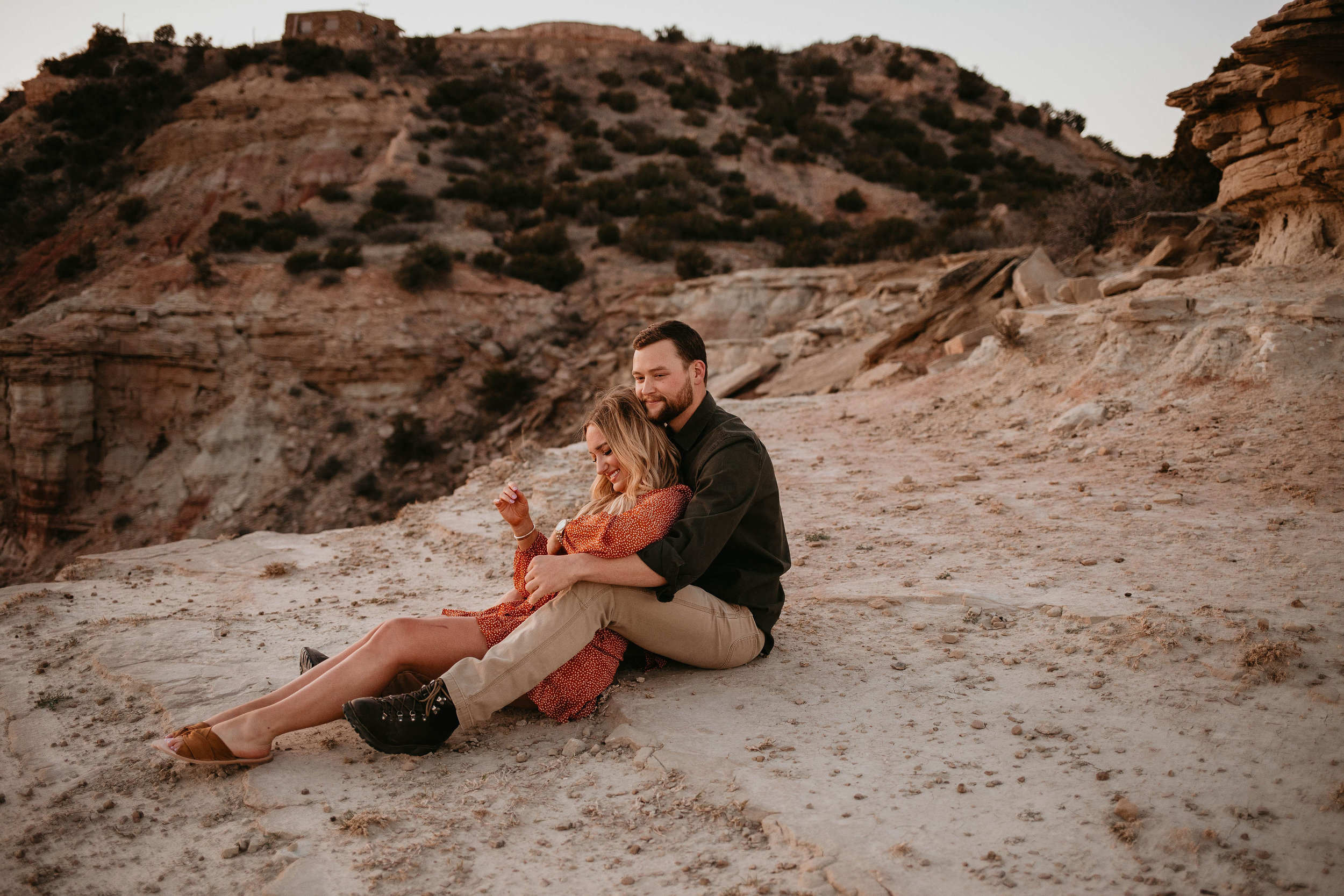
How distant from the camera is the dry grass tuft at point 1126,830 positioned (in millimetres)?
1988

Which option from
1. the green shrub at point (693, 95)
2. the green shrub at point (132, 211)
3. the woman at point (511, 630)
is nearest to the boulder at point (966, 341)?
the woman at point (511, 630)

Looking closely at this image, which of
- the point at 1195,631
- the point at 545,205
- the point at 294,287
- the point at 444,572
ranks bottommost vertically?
the point at 444,572

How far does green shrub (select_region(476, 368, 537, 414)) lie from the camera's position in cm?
1551

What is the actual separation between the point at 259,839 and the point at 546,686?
0.97 meters

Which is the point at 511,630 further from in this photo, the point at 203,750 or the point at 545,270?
the point at 545,270

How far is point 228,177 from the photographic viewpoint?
71.5 feet

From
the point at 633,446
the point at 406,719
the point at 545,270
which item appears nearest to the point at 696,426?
Answer: the point at 633,446

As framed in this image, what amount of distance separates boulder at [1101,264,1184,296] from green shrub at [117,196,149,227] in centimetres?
2267

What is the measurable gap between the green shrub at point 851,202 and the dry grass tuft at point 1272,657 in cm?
2421

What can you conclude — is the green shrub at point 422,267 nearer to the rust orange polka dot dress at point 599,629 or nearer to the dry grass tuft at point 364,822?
the rust orange polka dot dress at point 599,629

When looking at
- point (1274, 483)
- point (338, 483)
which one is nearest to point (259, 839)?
point (1274, 483)

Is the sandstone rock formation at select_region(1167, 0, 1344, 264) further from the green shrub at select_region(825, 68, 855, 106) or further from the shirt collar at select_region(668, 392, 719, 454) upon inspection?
the green shrub at select_region(825, 68, 855, 106)

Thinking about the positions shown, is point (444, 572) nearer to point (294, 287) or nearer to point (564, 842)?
point (564, 842)

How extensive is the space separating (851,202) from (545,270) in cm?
1189
